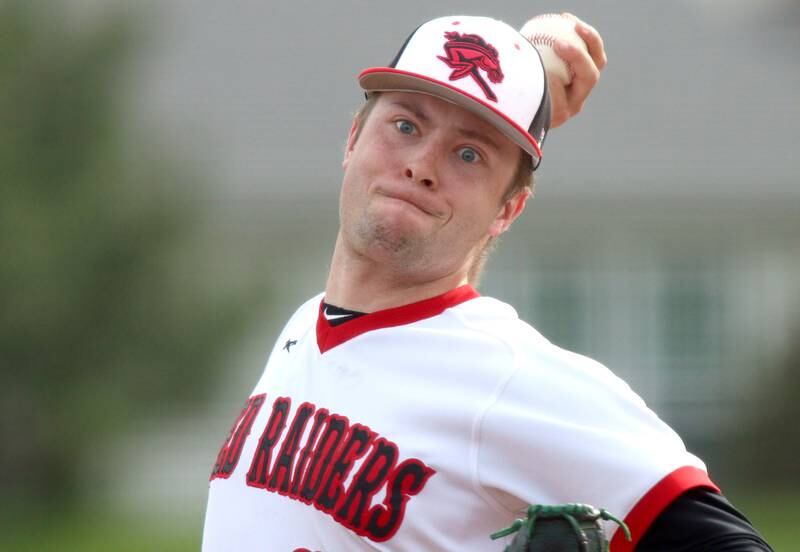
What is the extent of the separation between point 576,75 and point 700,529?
1.28 meters

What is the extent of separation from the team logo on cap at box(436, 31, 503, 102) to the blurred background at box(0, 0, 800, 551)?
1007 centimetres

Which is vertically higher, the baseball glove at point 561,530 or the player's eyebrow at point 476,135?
the player's eyebrow at point 476,135

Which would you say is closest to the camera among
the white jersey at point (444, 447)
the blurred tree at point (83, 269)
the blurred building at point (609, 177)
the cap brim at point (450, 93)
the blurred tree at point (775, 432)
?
the white jersey at point (444, 447)

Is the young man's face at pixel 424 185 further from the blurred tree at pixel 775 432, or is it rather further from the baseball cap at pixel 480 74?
the blurred tree at pixel 775 432

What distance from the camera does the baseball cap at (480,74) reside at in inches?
125

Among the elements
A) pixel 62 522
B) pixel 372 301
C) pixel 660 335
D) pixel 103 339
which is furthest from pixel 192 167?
pixel 372 301

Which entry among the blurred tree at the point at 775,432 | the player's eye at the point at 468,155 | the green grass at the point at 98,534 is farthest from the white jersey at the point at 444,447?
the blurred tree at the point at 775,432

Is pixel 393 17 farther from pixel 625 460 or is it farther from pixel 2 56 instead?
pixel 625 460

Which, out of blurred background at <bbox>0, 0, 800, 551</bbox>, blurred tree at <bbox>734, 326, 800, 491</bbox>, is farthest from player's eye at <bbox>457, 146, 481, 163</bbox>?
blurred tree at <bbox>734, 326, 800, 491</bbox>

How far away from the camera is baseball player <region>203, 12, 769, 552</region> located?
9.66ft

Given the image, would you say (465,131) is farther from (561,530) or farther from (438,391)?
(561,530)

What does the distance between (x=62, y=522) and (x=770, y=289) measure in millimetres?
10974

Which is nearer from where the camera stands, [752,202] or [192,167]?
[192,167]

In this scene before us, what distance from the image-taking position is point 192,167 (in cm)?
1686
